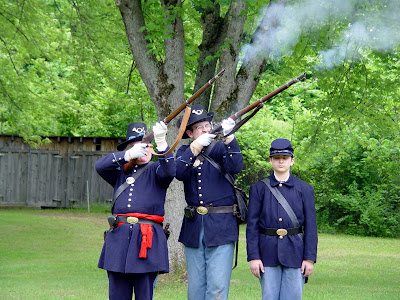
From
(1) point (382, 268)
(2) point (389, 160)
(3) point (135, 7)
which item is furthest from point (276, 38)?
(2) point (389, 160)

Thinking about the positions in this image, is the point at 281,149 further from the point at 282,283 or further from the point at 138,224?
the point at 138,224

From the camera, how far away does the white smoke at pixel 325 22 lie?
909 cm

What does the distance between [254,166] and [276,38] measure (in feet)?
39.7

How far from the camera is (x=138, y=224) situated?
18.7 feet

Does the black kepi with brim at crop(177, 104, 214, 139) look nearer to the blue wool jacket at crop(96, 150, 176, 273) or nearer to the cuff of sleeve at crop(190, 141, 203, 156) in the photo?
the cuff of sleeve at crop(190, 141, 203, 156)

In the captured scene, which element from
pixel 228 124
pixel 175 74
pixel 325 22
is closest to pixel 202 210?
pixel 228 124

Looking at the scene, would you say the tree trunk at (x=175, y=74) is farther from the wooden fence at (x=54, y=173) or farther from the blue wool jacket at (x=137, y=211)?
the wooden fence at (x=54, y=173)

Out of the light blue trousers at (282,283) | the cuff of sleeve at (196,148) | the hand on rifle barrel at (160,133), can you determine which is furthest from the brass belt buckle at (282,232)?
the hand on rifle barrel at (160,133)

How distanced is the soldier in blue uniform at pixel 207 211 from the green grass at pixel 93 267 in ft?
10.8

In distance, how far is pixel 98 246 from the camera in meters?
15.6

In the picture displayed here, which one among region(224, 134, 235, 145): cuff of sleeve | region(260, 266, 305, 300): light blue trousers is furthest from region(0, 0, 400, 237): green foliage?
region(260, 266, 305, 300): light blue trousers

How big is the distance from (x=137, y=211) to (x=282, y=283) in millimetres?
1429

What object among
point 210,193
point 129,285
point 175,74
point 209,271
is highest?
point 175,74

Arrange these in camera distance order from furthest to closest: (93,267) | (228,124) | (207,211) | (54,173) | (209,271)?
(54,173)
(93,267)
(207,211)
(209,271)
(228,124)
